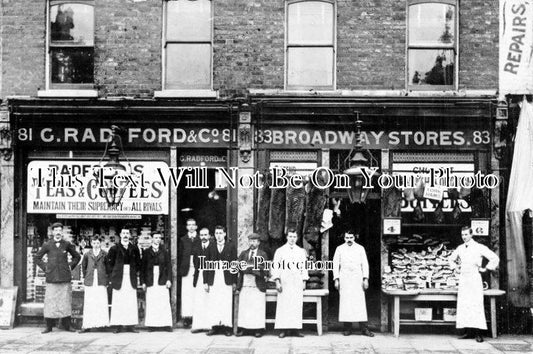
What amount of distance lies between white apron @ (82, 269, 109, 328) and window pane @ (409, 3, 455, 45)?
25.4 ft

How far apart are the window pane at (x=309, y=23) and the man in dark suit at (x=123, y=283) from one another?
5.13 meters

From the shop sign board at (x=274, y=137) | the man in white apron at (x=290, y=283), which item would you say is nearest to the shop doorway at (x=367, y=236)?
the man in white apron at (x=290, y=283)

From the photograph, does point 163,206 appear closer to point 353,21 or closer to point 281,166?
point 281,166

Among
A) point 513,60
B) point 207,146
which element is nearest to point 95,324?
point 207,146

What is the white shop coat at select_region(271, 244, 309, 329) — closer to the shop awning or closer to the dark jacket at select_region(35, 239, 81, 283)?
the dark jacket at select_region(35, 239, 81, 283)

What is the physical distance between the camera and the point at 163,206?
12328mm

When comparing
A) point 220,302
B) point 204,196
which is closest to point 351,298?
point 220,302

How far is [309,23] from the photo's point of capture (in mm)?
12539

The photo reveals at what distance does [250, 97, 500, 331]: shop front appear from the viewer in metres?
12.0

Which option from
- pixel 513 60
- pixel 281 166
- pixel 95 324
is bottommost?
pixel 95 324

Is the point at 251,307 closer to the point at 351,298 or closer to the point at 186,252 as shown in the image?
the point at 186,252

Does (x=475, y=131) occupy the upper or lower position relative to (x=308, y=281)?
upper

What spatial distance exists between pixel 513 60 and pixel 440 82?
4.68 feet

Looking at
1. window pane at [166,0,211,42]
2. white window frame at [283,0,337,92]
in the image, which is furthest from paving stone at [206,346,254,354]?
window pane at [166,0,211,42]
